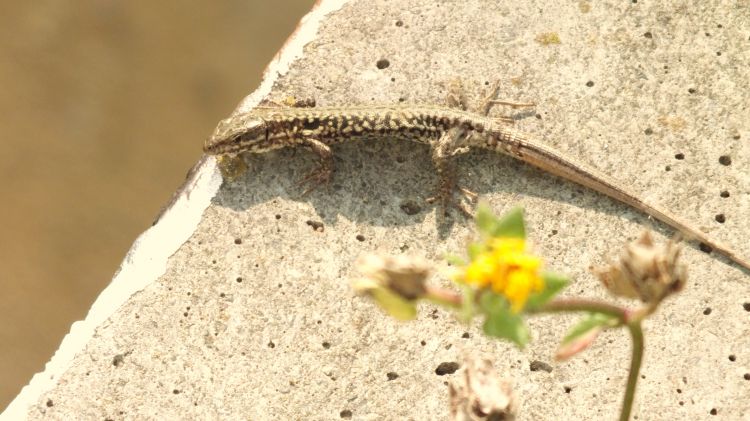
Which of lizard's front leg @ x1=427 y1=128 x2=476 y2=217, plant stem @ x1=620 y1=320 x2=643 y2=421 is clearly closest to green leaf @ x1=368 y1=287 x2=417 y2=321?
plant stem @ x1=620 y1=320 x2=643 y2=421

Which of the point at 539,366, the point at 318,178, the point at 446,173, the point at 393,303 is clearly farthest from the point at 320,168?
the point at 393,303

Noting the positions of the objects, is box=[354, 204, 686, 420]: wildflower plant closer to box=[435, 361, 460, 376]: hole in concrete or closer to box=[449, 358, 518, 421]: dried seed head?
box=[449, 358, 518, 421]: dried seed head

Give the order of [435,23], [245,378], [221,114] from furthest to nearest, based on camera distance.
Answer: [221,114]
[435,23]
[245,378]

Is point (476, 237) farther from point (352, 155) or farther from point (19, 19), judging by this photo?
point (19, 19)

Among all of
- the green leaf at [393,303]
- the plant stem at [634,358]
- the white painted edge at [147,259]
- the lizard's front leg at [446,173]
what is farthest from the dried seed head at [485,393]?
the white painted edge at [147,259]

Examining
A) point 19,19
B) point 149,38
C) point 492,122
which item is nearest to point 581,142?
point 492,122

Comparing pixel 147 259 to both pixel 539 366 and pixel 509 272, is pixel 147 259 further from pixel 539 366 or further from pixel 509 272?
pixel 509 272

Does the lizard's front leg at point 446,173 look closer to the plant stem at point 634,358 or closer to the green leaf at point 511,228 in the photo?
the plant stem at point 634,358

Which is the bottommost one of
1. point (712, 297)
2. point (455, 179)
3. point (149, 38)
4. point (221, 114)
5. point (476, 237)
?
point (712, 297)
